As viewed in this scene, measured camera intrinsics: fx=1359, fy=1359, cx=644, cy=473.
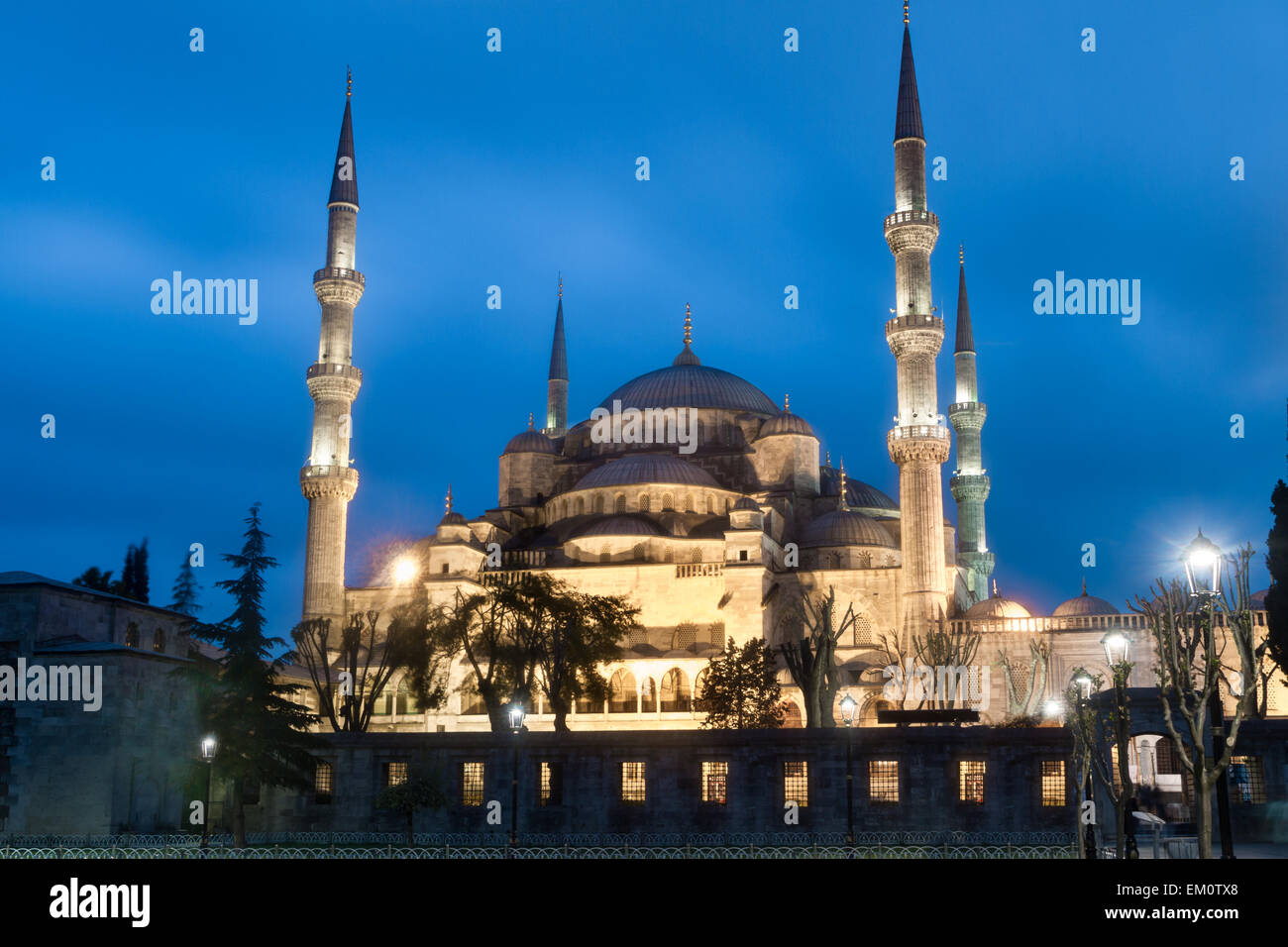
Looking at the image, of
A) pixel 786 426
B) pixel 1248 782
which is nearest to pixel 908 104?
pixel 786 426

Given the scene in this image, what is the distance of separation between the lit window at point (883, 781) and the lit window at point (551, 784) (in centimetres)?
714

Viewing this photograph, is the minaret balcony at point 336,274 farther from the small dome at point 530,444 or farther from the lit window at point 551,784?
the lit window at point 551,784

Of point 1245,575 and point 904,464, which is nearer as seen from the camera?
point 1245,575

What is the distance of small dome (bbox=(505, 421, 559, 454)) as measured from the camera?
60594mm

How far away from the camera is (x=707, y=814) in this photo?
3055 cm

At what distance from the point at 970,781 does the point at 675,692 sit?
18247mm

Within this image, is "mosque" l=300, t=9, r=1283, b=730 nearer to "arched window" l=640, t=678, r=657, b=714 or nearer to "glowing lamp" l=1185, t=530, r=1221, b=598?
"arched window" l=640, t=678, r=657, b=714

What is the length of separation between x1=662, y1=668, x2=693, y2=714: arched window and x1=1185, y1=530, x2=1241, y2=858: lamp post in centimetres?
2464

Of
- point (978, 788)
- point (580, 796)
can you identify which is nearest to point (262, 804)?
point (580, 796)

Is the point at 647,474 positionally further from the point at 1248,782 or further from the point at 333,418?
the point at 1248,782

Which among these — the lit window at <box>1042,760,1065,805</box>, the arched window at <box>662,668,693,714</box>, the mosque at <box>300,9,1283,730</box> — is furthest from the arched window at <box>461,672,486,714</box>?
the lit window at <box>1042,760,1065,805</box>
